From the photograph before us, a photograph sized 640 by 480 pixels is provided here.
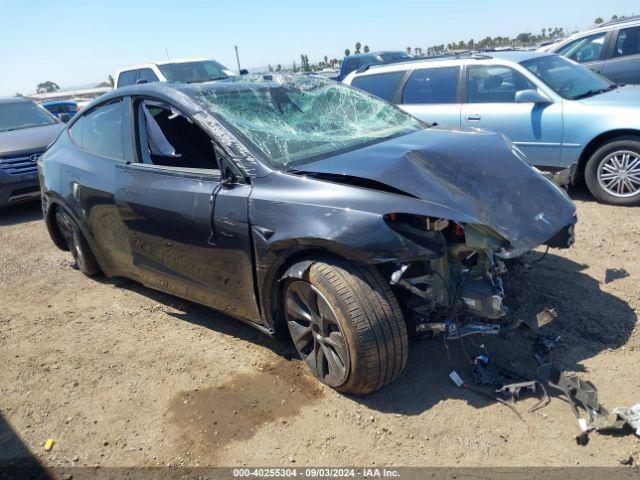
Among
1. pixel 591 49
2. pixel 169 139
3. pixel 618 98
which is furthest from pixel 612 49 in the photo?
pixel 169 139

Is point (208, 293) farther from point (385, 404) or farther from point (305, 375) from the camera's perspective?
point (385, 404)

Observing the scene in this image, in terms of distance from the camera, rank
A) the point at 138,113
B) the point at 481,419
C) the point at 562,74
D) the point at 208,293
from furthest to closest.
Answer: the point at 562,74 < the point at 138,113 < the point at 208,293 < the point at 481,419

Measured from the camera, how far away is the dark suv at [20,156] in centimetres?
730

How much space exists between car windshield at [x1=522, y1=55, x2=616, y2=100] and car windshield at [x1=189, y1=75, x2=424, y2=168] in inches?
105

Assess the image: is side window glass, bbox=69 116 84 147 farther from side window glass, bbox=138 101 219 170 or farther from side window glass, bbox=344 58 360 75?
side window glass, bbox=344 58 360 75

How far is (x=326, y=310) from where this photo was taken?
107 inches

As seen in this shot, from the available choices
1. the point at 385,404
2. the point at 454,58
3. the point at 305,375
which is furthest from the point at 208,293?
the point at 454,58

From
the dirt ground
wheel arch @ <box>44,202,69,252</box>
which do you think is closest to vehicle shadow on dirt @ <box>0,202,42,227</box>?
wheel arch @ <box>44,202,69,252</box>

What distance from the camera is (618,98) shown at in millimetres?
5637

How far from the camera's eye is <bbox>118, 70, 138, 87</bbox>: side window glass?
11859mm

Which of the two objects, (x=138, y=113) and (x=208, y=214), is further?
(x=138, y=113)

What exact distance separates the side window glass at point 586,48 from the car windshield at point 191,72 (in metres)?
6.78

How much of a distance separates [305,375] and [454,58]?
499 centimetres

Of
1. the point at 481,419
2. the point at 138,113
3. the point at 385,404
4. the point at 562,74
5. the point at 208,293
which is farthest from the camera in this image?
the point at 562,74
